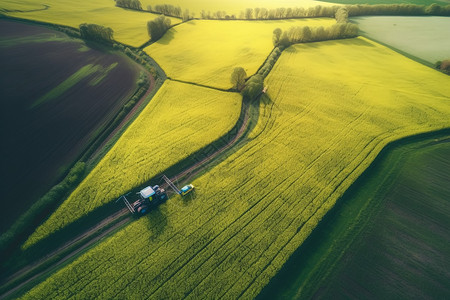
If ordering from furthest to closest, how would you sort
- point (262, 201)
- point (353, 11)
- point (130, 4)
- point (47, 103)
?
point (353, 11), point (130, 4), point (47, 103), point (262, 201)

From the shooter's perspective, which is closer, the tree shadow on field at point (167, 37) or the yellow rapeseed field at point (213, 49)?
the yellow rapeseed field at point (213, 49)

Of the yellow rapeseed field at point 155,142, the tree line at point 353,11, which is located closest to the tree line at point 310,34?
the tree line at point 353,11

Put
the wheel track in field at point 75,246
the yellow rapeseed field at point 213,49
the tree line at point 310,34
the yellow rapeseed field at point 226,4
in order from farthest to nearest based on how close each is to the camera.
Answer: the yellow rapeseed field at point 226,4
the tree line at point 310,34
the yellow rapeseed field at point 213,49
the wheel track in field at point 75,246

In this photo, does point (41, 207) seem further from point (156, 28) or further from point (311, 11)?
point (311, 11)

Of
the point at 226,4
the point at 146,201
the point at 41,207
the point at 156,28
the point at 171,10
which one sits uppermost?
the point at 226,4

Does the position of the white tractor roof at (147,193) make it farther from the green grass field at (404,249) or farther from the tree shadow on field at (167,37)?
the tree shadow on field at (167,37)

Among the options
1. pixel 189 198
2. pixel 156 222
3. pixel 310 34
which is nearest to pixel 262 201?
pixel 189 198

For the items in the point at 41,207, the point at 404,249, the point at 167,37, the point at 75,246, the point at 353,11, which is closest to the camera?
the point at 75,246
